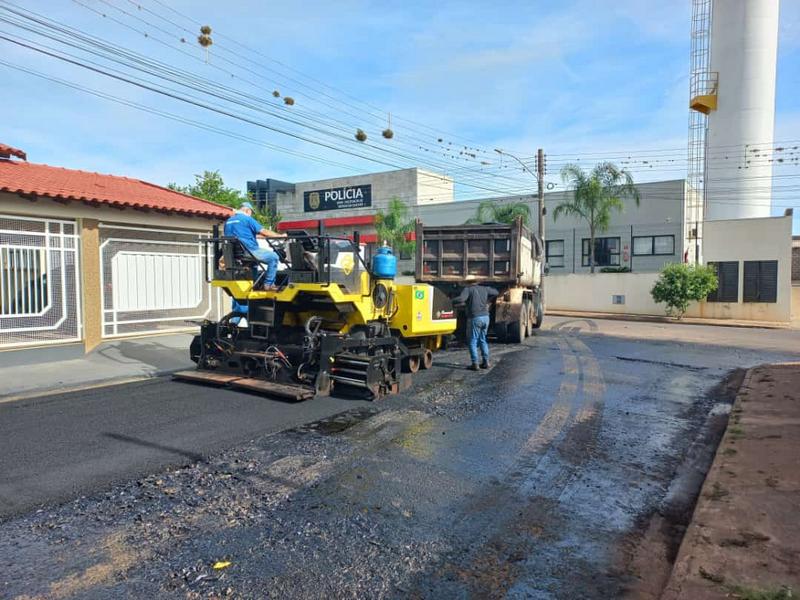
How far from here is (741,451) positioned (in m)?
5.28

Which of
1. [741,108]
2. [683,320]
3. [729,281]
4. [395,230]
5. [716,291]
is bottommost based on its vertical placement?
[683,320]

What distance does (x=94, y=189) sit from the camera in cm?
1230

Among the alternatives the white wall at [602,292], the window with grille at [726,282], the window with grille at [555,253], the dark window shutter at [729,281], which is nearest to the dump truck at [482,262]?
the white wall at [602,292]

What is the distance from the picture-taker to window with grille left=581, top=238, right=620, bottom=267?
32.8 meters

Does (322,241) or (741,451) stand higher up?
(322,241)

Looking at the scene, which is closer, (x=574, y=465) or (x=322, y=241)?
(x=574, y=465)

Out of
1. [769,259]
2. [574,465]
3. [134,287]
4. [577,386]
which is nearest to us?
[574,465]

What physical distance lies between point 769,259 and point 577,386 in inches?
792

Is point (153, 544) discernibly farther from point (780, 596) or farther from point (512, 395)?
point (512, 395)

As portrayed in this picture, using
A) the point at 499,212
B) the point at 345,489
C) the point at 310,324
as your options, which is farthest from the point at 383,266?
the point at 499,212

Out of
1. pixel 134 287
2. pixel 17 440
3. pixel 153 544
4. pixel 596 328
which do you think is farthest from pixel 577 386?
pixel 596 328

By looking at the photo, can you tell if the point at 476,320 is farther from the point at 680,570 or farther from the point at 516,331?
the point at 680,570

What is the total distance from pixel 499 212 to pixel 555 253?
19.8ft

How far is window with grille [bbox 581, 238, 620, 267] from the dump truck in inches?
841
